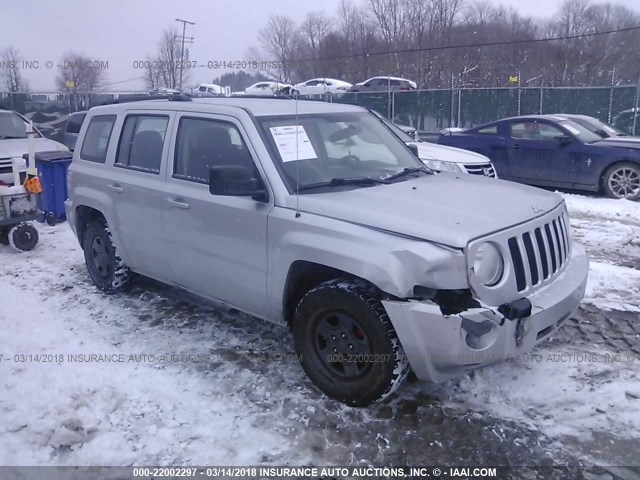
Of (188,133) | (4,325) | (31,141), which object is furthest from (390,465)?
(31,141)

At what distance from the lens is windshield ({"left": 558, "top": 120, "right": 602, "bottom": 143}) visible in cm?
1088

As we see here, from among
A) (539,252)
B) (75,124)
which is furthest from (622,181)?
(75,124)

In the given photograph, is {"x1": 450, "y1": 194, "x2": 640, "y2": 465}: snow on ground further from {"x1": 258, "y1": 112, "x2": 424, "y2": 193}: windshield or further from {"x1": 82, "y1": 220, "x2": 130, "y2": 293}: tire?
{"x1": 82, "y1": 220, "x2": 130, "y2": 293}: tire

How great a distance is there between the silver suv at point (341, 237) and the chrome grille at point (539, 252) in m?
0.01

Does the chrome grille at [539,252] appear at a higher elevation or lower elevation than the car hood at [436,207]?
lower

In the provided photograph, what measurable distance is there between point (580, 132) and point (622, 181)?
1.31 meters

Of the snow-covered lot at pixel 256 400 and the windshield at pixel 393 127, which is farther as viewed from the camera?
the windshield at pixel 393 127

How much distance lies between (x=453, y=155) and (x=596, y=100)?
41.4 ft

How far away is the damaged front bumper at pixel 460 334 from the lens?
10.5 ft

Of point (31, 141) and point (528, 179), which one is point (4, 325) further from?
point (528, 179)

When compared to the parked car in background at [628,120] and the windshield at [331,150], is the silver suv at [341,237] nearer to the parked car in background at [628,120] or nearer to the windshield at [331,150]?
the windshield at [331,150]

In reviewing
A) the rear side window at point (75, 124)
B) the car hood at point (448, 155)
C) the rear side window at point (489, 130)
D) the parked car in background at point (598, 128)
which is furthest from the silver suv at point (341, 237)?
the rear side window at point (75, 124)

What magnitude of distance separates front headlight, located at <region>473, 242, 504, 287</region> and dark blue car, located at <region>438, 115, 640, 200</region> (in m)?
8.15


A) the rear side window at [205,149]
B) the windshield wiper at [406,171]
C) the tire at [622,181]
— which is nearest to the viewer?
the rear side window at [205,149]
